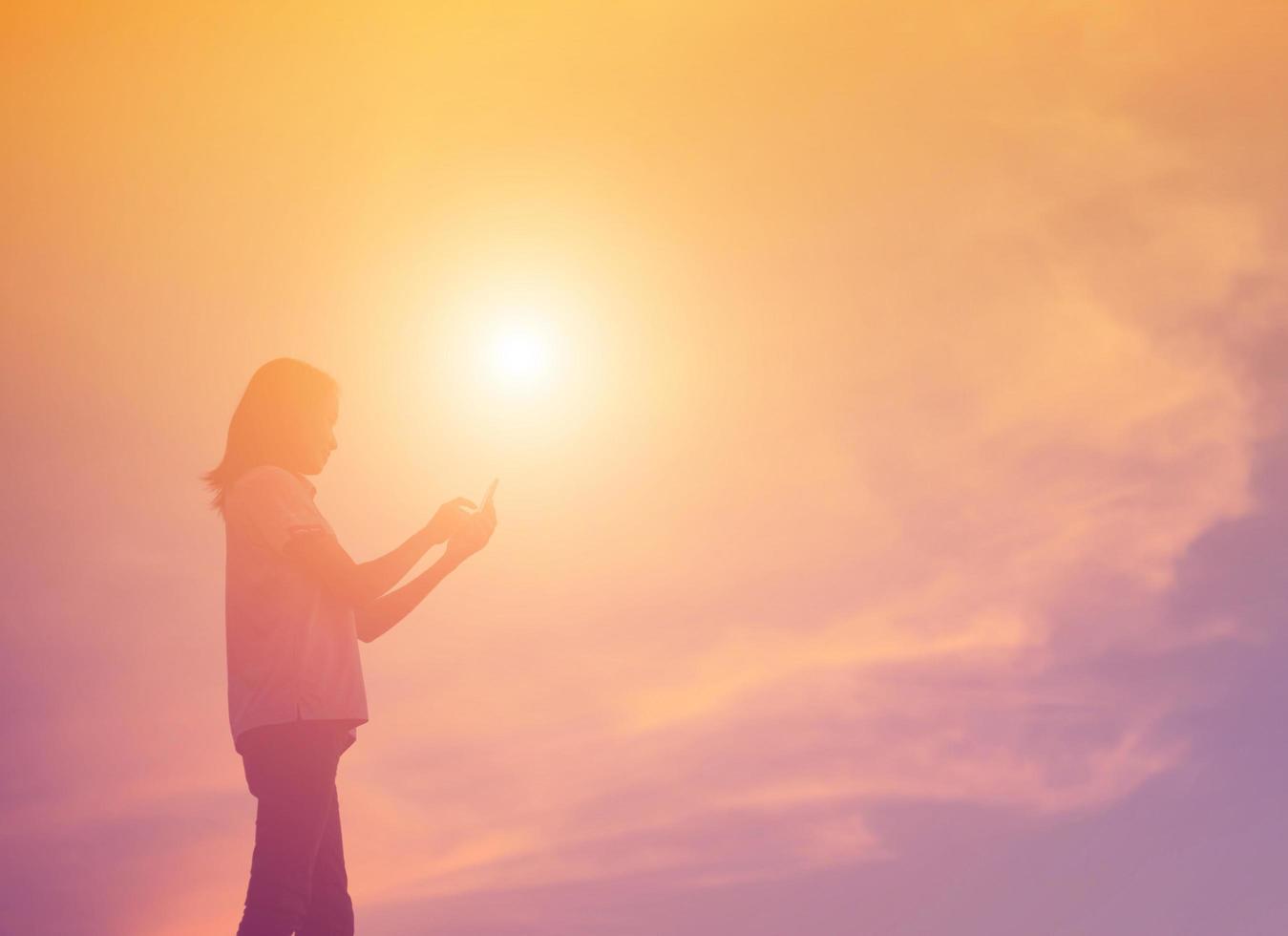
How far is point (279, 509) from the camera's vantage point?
16.0ft

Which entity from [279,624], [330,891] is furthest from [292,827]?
[279,624]

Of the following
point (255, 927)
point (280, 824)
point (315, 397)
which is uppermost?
point (315, 397)

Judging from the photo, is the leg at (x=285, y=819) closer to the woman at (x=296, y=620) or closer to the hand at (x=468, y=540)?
the woman at (x=296, y=620)

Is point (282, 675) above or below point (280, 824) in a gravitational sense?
above

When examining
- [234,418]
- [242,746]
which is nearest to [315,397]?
[234,418]

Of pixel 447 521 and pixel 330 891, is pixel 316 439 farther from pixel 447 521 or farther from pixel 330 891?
pixel 330 891

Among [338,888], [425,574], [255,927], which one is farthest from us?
[425,574]

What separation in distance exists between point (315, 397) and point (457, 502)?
739 millimetres

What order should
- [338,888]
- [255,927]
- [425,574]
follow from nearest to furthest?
1. [255,927]
2. [338,888]
3. [425,574]

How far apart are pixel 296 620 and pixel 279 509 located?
423 mm

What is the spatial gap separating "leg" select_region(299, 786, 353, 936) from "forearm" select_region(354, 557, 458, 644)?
75cm

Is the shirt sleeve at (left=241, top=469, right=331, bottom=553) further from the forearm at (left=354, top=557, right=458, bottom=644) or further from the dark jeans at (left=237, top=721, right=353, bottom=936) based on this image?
the dark jeans at (left=237, top=721, right=353, bottom=936)

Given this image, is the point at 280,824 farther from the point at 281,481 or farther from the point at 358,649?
the point at 281,481

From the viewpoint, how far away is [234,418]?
537 centimetres
